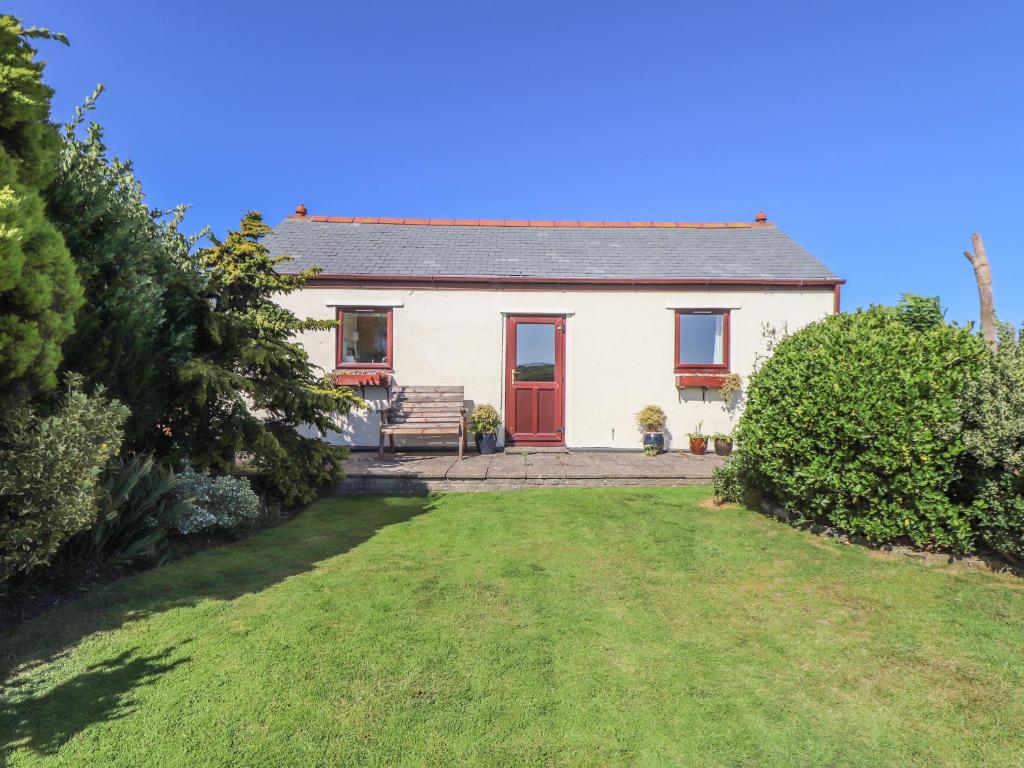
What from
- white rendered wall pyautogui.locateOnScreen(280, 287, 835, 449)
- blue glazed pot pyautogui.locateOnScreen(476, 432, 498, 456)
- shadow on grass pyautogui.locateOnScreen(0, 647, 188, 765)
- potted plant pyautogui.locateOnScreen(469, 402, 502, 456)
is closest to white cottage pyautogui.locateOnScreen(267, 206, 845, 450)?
white rendered wall pyautogui.locateOnScreen(280, 287, 835, 449)

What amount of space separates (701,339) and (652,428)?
2.24 meters

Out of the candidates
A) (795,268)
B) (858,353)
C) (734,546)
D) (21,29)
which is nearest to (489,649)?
(734,546)

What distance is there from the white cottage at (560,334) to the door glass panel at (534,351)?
23mm

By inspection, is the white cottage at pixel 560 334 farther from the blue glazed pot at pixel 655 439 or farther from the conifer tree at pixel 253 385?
the conifer tree at pixel 253 385

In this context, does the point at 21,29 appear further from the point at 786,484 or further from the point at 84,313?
the point at 786,484

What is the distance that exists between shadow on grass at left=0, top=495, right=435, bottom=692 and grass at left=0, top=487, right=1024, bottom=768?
2 centimetres

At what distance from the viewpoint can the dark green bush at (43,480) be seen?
3.24 m

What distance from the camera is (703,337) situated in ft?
35.4

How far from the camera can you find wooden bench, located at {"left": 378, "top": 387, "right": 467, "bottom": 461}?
9211 mm

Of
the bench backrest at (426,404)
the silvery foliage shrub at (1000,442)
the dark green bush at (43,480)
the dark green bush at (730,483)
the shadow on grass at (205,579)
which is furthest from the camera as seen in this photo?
the bench backrest at (426,404)

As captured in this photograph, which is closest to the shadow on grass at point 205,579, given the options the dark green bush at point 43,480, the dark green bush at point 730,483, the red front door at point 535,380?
the dark green bush at point 43,480

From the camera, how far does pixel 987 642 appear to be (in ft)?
10.5

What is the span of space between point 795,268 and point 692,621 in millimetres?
9929

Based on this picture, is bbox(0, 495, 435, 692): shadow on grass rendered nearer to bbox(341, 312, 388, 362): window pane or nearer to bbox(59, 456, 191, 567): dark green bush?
bbox(59, 456, 191, 567): dark green bush
